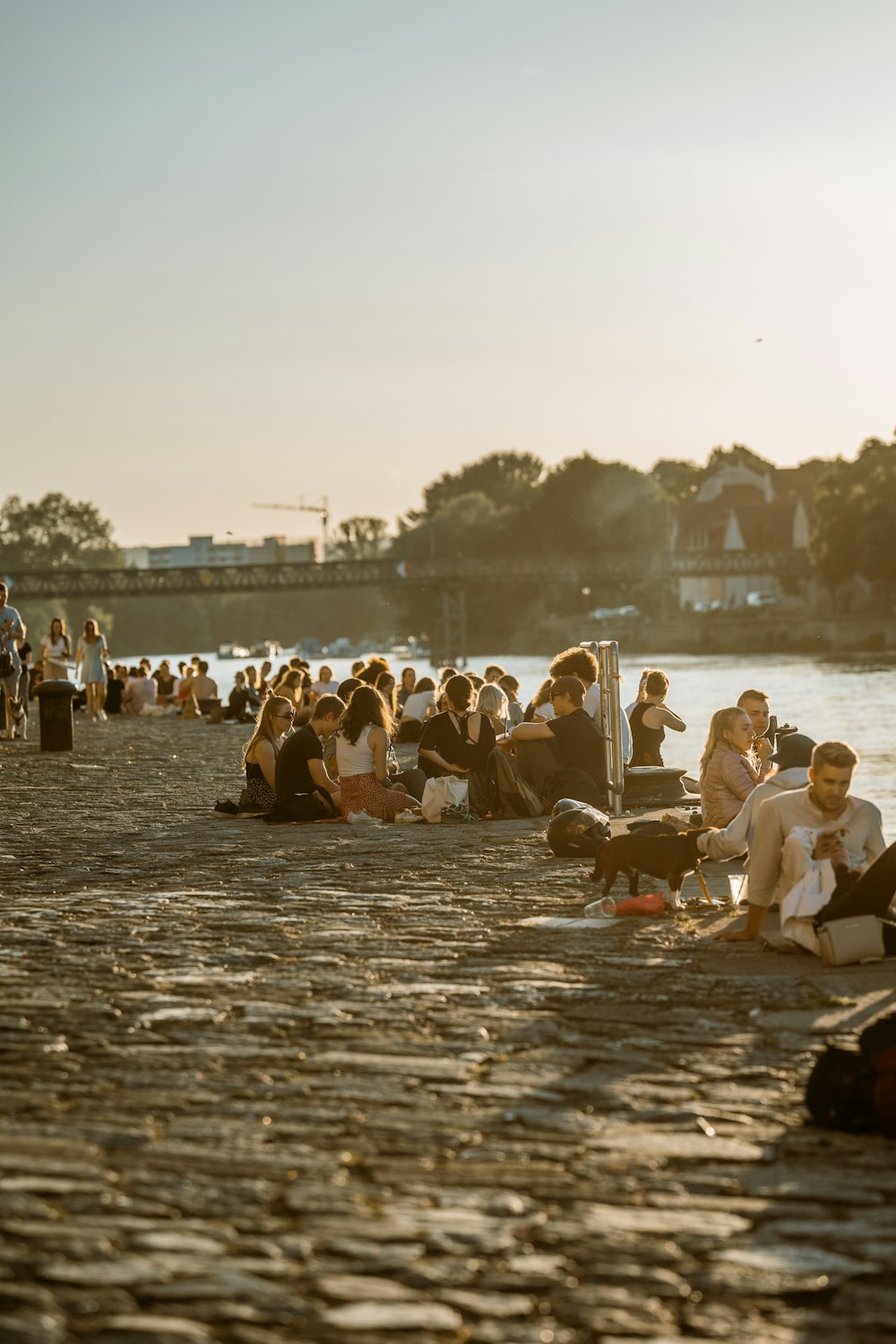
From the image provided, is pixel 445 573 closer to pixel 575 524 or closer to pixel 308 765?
pixel 575 524

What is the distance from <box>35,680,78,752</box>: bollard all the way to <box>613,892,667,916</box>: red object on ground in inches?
651

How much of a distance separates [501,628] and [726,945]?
12697 centimetres

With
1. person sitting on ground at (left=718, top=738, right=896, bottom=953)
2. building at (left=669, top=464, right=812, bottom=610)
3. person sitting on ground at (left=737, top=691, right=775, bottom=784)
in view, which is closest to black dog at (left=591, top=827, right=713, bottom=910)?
person sitting on ground at (left=718, top=738, right=896, bottom=953)

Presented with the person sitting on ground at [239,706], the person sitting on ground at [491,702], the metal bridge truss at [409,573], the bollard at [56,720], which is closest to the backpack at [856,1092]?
the person sitting on ground at [491,702]

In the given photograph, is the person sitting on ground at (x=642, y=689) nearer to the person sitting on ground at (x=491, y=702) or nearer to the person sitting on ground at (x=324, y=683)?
the person sitting on ground at (x=491, y=702)

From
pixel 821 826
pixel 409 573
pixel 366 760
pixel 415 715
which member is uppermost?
pixel 409 573

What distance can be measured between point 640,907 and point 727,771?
6.84 ft

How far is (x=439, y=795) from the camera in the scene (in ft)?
50.9

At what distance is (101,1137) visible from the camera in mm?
5414

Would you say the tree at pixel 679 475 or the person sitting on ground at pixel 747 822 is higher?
the tree at pixel 679 475

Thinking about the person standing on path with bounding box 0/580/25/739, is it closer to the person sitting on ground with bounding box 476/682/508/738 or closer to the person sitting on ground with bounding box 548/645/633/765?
the person sitting on ground with bounding box 476/682/508/738

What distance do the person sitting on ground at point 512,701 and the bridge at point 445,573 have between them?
9004cm

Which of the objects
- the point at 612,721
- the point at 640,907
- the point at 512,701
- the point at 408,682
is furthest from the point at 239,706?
the point at 640,907

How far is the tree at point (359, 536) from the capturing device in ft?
641
